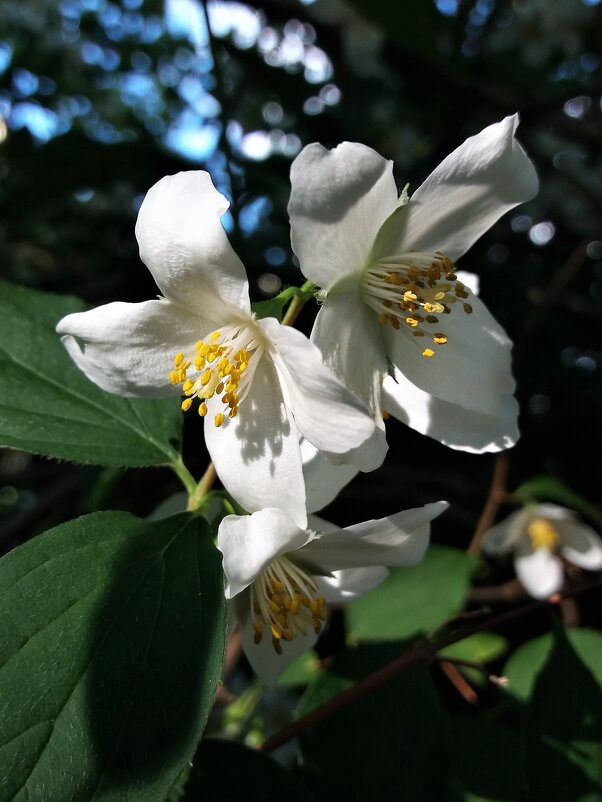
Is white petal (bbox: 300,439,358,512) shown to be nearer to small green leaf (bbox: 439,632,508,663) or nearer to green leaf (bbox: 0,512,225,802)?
green leaf (bbox: 0,512,225,802)

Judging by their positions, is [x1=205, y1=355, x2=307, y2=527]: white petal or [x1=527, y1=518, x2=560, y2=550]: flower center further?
[x1=527, y1=518, x2=560, y2=550]: flower center

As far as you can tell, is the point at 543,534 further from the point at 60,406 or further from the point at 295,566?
the point at 60,406

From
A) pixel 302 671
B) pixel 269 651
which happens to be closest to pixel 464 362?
pixel 269 651

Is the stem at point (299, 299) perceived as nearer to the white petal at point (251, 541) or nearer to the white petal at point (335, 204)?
the white petal at point (335, 204)

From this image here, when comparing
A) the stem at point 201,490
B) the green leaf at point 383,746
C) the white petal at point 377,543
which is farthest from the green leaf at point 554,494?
the stem at point 201,490

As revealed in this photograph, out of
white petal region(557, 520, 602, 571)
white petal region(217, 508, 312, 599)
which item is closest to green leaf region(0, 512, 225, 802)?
white petal region(217, 508, 312, 599)

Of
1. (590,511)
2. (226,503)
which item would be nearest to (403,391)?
(226,503)

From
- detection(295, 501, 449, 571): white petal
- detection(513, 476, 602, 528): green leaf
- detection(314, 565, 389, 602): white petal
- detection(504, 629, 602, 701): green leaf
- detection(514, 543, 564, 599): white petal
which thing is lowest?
detection(514, 543, 564, 599): white petal
